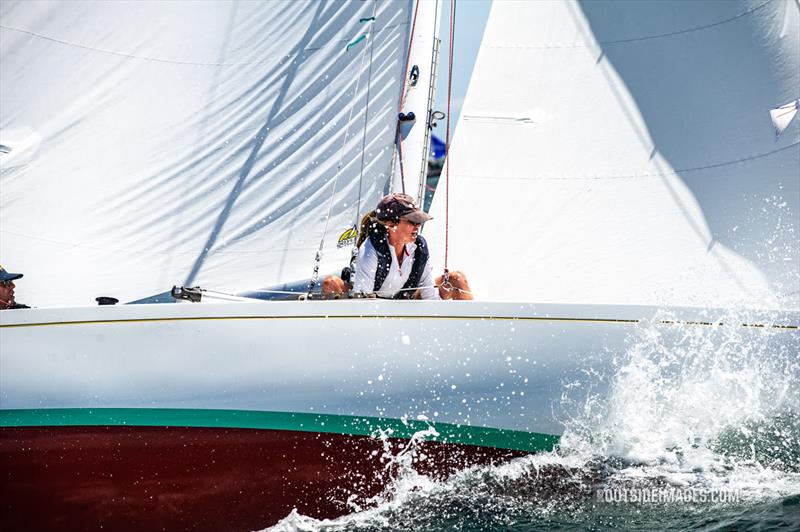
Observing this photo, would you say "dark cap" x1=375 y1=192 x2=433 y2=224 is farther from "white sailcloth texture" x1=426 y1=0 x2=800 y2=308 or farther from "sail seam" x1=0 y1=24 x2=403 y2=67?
"sail seam" x1=0 y1=24 x2=403 y2=67

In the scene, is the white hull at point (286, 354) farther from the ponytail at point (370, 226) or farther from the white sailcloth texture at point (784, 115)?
the white sailcloth texture at point (784, 115)

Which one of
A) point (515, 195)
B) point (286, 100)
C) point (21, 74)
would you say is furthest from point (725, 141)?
point (21, 74)

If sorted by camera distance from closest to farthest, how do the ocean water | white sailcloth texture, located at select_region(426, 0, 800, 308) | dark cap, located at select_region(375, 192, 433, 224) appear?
the ocean water, dark cap, located at select_region(375, 192, 433, 224), white sailcloth texture, located at select_region(426, 0, 800, 308)

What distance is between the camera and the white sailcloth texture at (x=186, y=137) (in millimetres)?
3604

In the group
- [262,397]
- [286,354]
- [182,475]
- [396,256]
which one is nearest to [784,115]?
[396,256]

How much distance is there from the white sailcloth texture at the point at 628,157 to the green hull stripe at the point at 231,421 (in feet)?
3.56

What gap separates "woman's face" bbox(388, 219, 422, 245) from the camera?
3084 millimetres

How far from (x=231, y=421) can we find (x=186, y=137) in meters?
1.62

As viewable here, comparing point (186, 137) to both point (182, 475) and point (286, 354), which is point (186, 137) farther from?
point (182, 475)

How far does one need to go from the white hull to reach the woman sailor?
368 millimetres

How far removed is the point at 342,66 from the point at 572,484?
87.1 inches

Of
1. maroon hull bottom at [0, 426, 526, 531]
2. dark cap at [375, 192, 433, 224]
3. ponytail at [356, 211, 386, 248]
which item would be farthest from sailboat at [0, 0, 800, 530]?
maroon hull bottom at [0, 426, 526, 531]

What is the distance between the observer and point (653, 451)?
9.27 ft

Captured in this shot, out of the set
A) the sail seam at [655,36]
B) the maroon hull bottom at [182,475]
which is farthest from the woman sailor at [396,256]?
the sail seam at [655,36]
